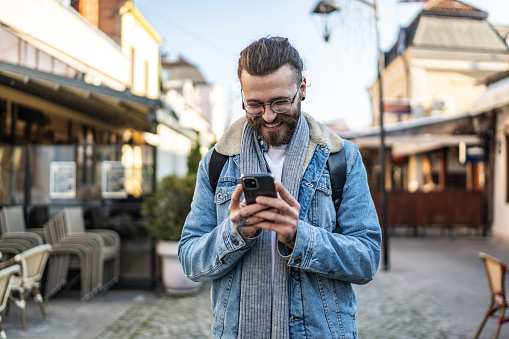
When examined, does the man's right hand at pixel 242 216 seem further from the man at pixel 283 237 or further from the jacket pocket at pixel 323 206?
the jacket pocket at pixel 323 206

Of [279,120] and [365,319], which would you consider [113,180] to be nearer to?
[365,319]

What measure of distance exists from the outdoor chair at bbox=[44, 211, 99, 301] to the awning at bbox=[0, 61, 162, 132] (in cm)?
207

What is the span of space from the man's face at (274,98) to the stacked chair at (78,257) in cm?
565

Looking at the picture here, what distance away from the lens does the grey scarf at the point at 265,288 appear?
4.93 feet

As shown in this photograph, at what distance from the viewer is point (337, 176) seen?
1.63 metres

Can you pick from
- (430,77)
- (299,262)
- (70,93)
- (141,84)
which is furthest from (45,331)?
(430,77)

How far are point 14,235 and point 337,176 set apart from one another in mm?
6365

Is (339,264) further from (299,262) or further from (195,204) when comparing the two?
(195,204)

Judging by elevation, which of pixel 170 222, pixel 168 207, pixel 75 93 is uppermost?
pixel 75 93

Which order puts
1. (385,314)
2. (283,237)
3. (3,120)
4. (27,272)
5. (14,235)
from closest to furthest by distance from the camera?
(283,237)
(27,272)
(385,314)
(14,235)
(3,120)

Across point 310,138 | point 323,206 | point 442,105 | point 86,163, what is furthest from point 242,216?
point 442,105

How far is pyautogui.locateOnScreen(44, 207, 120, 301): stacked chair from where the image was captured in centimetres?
655

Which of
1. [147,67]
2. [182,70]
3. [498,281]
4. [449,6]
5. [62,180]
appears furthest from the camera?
[182,70]

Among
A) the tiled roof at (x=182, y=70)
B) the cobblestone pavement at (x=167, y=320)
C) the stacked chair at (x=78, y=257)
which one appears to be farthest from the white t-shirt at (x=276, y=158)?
the tiled roof at (x=182, y=70)
